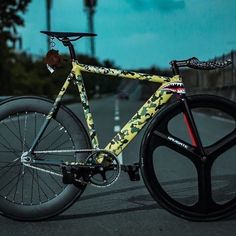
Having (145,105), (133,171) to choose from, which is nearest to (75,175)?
(133,171)

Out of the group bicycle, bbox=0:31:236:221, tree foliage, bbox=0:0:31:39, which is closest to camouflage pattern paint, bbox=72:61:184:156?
bicycle, bbox=0:31:236:221

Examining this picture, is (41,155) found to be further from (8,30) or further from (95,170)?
(8,30)

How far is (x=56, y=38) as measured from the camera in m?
4.71

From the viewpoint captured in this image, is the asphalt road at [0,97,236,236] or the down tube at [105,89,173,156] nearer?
the asphalt road at [0,97,236,236]

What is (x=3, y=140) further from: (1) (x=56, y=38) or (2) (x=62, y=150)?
(1) (x=56, y=38)

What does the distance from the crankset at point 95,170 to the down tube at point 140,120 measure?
0.08 metres

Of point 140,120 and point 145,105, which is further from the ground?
point 145,105

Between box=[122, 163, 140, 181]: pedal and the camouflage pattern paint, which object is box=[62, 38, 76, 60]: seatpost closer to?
the camouflage pattern paint

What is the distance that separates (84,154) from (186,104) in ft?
3.07

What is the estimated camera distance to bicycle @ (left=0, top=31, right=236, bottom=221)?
4.64 meters

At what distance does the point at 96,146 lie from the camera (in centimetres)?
473

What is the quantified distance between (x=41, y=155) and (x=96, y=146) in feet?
1.56

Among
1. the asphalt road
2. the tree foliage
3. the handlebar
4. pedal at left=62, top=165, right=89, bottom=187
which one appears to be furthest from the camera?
the tree foliage

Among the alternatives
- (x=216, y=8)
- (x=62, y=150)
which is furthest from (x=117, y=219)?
(x=216, y=8)
